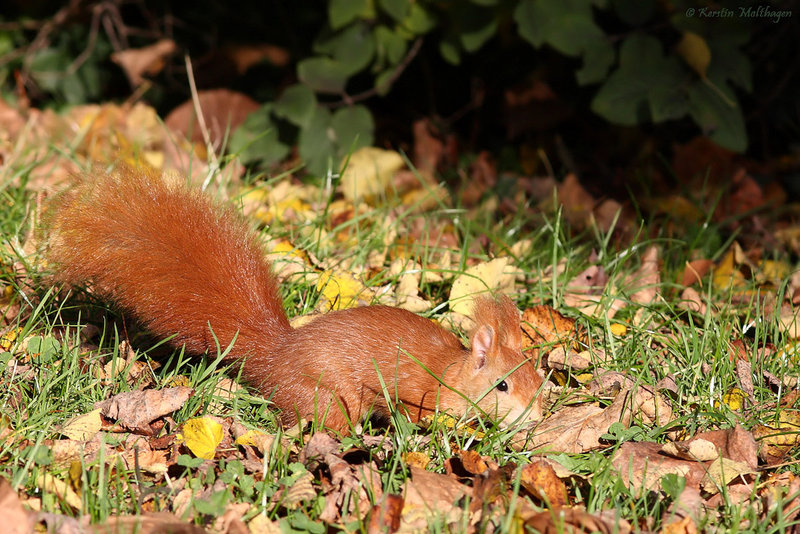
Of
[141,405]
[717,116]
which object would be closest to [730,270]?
[717,116]

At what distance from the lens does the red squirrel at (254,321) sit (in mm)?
1848

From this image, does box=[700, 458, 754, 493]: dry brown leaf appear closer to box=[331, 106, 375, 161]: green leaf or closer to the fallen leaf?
the fallen leaf

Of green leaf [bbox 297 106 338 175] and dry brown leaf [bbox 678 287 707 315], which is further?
green leaf [bbox 297 106 338 175]

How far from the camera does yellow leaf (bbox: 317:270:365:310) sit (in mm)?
2390

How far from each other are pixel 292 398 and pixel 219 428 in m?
0.18

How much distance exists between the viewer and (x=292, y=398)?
1.90 metres

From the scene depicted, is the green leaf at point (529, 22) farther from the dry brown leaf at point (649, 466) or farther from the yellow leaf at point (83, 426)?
the yellow leaf at point (83, 426)

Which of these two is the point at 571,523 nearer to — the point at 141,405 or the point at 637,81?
the point at 141,405

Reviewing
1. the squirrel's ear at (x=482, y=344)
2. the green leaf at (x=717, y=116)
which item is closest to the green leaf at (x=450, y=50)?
the green leaf at (x=717, y=116)

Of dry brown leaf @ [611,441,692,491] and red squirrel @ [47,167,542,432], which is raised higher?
red squirrel @ [47,167,542,432]

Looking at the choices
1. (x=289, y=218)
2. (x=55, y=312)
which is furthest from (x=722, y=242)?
(x=55, y=312)

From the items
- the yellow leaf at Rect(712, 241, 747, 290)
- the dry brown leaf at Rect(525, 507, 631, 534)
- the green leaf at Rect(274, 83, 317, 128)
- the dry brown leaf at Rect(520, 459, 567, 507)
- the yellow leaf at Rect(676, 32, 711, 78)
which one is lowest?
the yellow leaf at Rect(712, 241, 747, 290)

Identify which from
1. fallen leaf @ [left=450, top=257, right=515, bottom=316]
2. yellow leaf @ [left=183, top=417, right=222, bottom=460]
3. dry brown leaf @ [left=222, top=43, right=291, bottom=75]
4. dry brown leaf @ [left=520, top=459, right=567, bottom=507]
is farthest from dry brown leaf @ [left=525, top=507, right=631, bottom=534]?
dry brown leaf @ [left=222, top=43, right=291, bottom=75]

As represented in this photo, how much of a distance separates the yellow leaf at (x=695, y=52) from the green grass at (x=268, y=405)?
0.65 m
